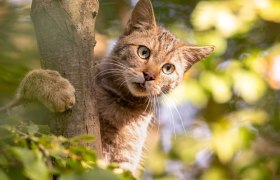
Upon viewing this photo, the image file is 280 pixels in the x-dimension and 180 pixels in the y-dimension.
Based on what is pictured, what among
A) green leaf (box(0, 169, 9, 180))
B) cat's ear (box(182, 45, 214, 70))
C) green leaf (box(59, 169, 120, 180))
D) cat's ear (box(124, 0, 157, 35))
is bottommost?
green leaf (box(59, 169, 120, 180))

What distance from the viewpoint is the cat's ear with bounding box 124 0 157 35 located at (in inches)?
133

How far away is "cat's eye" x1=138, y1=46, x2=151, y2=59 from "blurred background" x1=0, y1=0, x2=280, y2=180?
0.92ft

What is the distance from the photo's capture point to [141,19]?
3398 millimetres

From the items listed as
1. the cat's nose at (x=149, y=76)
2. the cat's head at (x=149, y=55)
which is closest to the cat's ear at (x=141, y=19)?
the cat's head at (x=149, y=55)

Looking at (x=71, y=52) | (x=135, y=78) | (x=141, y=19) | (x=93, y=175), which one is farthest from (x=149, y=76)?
(x=93, y=175)

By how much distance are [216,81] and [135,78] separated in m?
0.75

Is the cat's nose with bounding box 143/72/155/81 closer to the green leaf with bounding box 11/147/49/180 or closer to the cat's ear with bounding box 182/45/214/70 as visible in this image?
the cat's ear with bounding box 182/45/214/70

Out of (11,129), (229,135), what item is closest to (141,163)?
(229,135)

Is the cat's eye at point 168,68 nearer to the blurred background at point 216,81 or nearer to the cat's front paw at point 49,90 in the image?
the blurred background at point 216,81

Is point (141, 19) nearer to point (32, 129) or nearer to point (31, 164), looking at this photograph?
point (32, 129)

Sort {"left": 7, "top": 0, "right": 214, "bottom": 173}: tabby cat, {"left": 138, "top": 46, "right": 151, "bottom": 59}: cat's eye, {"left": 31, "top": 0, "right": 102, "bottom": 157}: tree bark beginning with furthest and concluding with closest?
{"left": 138, "top": 46, "right": 151, "bottom": 59}: cat's eye
{"left": 7, "top": 0, "right": 214, "bottom": 173}: tabby cat
{"left": 31, "top": 0, "right": 102, "bottom": 157}: tree bark

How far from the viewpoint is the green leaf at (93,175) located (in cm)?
127

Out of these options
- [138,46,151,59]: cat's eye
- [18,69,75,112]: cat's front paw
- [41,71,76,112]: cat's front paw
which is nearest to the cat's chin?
[138,46,151,59]: cat's eye

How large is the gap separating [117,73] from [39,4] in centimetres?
116
